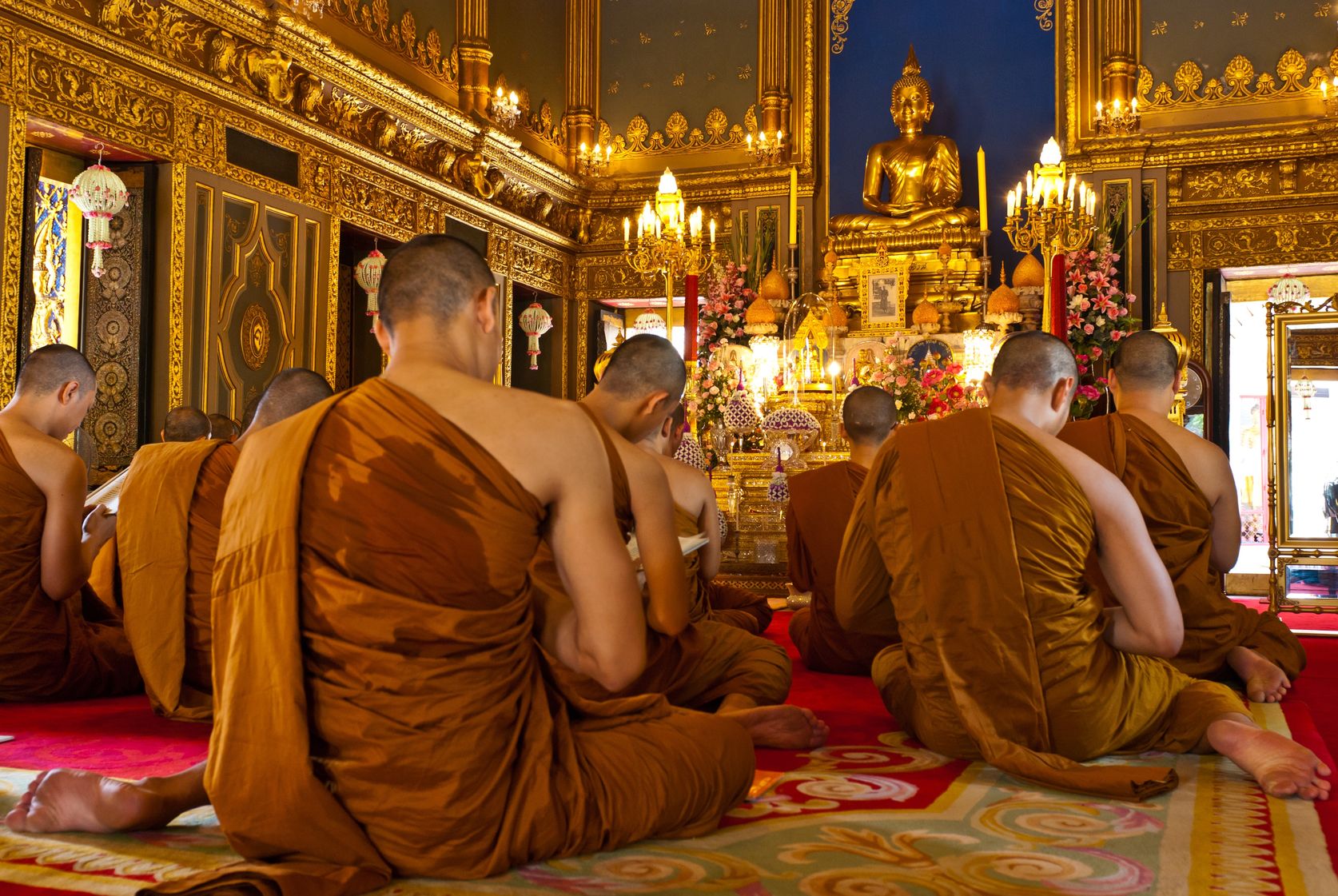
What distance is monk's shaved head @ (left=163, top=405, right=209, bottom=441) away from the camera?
4750 millimetres

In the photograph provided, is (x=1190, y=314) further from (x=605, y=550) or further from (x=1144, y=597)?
(x=605, y=550)

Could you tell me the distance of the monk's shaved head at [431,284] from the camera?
6.79 ft

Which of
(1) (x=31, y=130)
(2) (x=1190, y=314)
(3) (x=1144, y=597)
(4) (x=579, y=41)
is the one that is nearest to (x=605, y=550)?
(3) (x=1144, y=597)

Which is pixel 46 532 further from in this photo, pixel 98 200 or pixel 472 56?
pixel 472 56

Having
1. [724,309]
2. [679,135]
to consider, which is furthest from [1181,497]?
[679,135]

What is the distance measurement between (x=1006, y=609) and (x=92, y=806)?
6.33 feet

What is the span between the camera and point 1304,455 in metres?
6.14

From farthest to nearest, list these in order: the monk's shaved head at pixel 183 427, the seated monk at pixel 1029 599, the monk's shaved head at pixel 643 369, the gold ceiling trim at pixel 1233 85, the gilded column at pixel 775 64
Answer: the gilded column at pixel 775 64
the gold ceiling trim at pixel 1233 85
the monk's shaved head at pixel 183 427
the monk's shaved head at pixel 643 369
the seated monk at pixel 1029 599

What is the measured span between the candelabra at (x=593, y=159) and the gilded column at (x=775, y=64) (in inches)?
60.9

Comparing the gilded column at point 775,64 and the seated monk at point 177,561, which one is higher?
the gilded column at point 775,64

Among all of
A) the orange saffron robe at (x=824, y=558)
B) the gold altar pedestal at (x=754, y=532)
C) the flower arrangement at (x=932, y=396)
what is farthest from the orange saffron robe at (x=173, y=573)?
the flower arrangement at (x=932, y=396)

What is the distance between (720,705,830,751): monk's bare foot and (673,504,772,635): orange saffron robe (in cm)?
77

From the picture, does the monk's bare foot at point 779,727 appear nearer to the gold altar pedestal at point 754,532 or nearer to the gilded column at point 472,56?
the gold altar pedestal at point 754,532

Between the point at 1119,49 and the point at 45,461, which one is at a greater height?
the point at 1119,49
